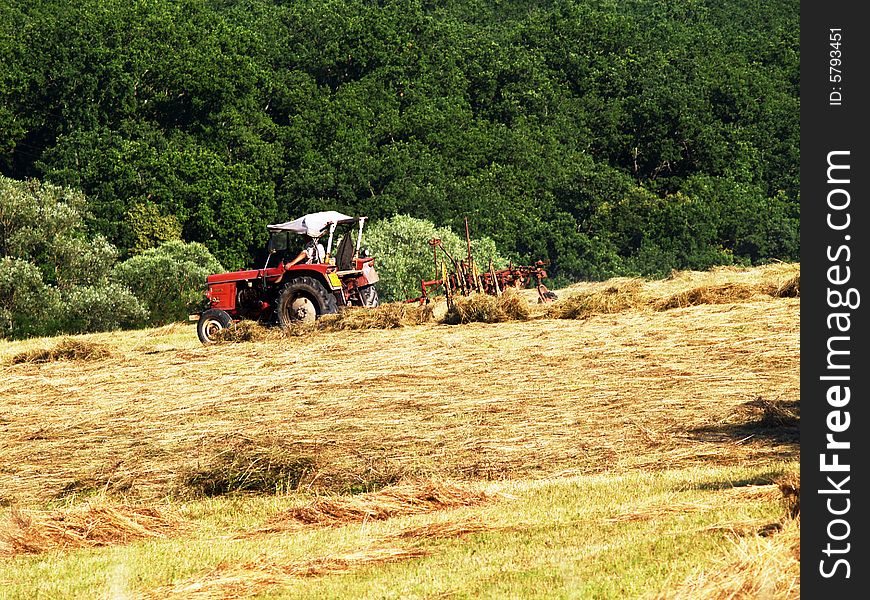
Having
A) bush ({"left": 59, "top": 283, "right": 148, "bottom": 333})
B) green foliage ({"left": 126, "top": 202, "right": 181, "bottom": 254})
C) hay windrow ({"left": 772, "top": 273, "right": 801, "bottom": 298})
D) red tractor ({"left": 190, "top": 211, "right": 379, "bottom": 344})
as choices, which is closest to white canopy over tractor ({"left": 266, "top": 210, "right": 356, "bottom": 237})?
red tractor ({"left": 190, "top": 211, "right": 379, "bottom": 344})

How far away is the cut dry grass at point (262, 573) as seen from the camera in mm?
6547

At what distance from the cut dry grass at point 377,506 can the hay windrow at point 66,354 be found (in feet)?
39.5

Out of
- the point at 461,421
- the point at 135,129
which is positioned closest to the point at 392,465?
the point at 461,421

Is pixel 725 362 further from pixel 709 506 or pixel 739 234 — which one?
pixel 739 234

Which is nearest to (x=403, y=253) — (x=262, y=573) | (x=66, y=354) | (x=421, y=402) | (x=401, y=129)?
(x=66, y=354)

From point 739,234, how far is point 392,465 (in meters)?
45.4

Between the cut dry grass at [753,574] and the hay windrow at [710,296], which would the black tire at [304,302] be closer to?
the hay windrow at [710,296]

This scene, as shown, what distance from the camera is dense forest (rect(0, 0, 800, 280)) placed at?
46.8 m

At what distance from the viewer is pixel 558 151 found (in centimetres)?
5953

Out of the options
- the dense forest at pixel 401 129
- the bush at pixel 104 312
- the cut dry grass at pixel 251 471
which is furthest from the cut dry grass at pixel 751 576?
the dense forest at pixel 401 129

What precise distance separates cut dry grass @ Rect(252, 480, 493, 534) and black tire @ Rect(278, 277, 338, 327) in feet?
41.6

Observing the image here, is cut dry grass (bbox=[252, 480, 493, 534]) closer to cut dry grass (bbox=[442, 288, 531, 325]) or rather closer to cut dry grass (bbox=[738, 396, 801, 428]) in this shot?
cut dry grass (bbox=[738, 396, 801, 428])

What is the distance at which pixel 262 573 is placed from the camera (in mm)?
6801

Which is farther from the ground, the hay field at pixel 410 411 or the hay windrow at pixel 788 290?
the hay windrow at pixel 788 290
